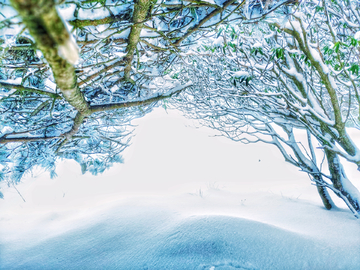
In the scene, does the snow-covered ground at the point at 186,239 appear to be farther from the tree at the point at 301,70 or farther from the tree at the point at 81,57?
the tree at the point at 81,57

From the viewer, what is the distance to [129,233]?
2615 millimetres

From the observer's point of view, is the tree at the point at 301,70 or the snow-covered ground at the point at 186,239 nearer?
the snow-covered ground at the point at 186,239

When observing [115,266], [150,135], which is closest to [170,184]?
[150,135]

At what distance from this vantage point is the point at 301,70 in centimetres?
291

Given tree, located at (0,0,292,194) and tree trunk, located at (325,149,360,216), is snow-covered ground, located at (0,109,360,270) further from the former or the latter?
tree, located at (0,0,292,194)

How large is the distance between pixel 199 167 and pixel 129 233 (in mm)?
10131

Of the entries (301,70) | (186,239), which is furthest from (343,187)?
(186,239)

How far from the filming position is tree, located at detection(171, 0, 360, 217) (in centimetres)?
214

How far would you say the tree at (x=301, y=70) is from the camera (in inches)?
84.4

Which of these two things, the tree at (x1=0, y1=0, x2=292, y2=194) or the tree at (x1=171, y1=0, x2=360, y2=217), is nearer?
the tree at (x1=0, y1=0, x2=292, y2=194)

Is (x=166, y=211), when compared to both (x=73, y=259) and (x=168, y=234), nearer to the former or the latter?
(x=168, y=234)

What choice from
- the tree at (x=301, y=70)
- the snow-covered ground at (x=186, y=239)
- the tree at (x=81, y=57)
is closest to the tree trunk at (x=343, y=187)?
the tree at (x=301, y=70)

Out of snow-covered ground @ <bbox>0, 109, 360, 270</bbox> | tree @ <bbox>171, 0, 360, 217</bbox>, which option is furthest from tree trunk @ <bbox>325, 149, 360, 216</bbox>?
snow-covered ground @ <bbox>0, 109, 360, 270</bbox>

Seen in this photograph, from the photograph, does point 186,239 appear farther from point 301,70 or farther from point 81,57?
point 301,70
